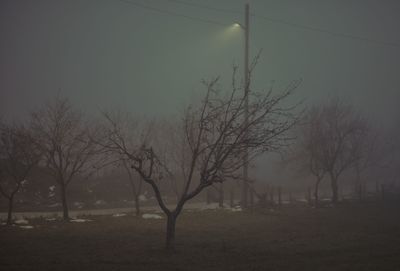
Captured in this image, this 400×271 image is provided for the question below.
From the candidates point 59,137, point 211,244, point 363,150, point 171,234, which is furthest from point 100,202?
point 363,150

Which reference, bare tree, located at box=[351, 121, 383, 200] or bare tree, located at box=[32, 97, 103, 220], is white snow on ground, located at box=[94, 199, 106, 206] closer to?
bare tree, located at box=[32, 97, 103, 220]

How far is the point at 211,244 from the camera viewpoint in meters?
14.9

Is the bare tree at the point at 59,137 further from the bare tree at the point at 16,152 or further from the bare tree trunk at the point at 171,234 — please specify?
the bare tree trunk at the point at 171,234

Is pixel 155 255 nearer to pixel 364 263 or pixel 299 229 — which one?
pixel 364 263

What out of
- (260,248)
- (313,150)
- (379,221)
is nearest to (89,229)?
(260,248)

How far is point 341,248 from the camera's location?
13.9 metres

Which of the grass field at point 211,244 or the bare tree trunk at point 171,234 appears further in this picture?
the bare tree trunk at point 171,234

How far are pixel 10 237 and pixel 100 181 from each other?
29.6m

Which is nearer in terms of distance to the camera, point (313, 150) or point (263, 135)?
point (263, 135)

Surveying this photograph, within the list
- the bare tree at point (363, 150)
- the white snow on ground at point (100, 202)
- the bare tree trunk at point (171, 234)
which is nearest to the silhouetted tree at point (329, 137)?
the bare tree at point (363, 150)

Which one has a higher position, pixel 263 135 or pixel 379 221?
pixel 263 135

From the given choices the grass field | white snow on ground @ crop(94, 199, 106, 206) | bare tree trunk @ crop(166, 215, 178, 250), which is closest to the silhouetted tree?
the grass field

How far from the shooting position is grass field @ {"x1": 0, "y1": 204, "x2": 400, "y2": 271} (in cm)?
1134

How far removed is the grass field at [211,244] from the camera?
11344 millimetres
